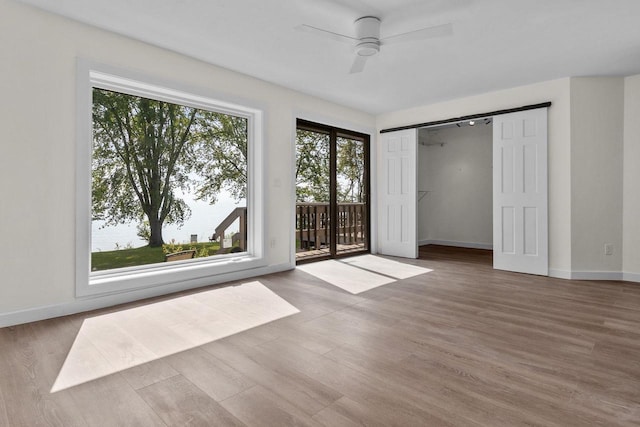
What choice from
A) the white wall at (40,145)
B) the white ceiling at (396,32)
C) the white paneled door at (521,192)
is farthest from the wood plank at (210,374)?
the white paneled door at (521,192)

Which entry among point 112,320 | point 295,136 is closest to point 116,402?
point 112,320

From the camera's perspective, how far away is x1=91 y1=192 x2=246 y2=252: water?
133 inches

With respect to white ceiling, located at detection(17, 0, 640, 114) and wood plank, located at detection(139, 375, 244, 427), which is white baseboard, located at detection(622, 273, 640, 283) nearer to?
white ceiling, located at detection(17, 0, 640, 114)

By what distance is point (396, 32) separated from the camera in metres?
3.11

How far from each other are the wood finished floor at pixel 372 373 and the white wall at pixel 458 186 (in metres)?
4.05

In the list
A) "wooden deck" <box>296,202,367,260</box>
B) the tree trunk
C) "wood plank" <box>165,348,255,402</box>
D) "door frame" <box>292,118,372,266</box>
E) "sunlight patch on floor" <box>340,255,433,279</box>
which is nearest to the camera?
"wood plank" <box>165,348,255,402</box>

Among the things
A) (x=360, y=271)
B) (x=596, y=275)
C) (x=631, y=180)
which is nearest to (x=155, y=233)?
(x=360, y=271)

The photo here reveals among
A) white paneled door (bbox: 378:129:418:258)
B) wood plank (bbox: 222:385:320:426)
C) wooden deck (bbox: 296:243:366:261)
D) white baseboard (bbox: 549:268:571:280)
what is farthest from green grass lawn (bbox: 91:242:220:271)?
white baseboard (bbox: 549:268:571:280)

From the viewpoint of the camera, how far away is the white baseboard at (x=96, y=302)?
106 inches

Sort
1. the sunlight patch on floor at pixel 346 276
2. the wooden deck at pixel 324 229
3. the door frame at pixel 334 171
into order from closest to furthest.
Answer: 1. the sunlight patch on floor at pixel 346 276
2. the door frame at pixel 334 171
3. the wooden deck at pixel 324 229

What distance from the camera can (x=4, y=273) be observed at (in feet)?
8.65

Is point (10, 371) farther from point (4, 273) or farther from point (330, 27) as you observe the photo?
point (330, 27)

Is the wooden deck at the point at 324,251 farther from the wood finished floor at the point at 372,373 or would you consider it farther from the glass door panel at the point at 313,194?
the wood finished floor at the point at 372,373

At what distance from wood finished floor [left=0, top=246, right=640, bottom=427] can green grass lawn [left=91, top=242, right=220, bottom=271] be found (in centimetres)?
56
